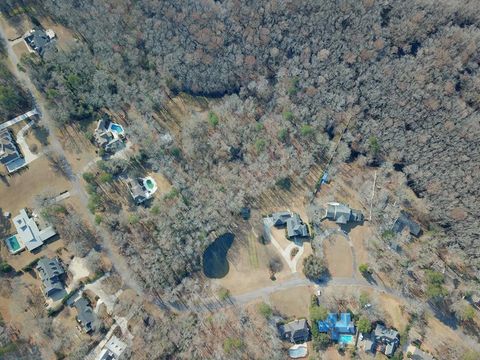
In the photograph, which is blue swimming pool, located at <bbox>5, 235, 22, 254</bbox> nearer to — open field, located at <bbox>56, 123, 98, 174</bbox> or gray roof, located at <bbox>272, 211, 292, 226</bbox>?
open field, located at <bbox>56, 123, 98, 174</bbox>

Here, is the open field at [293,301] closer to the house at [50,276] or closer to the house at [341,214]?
the house at [341,214]

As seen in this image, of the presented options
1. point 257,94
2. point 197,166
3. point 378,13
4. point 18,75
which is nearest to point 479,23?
point 378,13

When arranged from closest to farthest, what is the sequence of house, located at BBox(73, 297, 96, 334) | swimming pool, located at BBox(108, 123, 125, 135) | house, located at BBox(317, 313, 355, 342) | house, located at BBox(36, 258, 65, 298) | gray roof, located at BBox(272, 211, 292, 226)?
house, located at BBox(73, 297, 96, 334) < house, located at BBox(36, 258, 65, 298) < house, located at BBox(317, 313, 355, 342) < gray roof, located at BBox(272, 211, 292, 226) < swimming pool, located at BBox(108, 123, 125, 135)

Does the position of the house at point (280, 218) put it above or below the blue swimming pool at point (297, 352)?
above

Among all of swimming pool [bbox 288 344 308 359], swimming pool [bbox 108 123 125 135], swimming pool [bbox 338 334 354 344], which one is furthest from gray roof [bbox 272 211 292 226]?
swimming pool [bbox 108 123 125 135]

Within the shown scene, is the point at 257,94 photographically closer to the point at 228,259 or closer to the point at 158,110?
the point at 158,110

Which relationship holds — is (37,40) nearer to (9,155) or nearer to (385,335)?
(9,155)

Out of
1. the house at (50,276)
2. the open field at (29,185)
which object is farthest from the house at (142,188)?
the house at (50,276)
